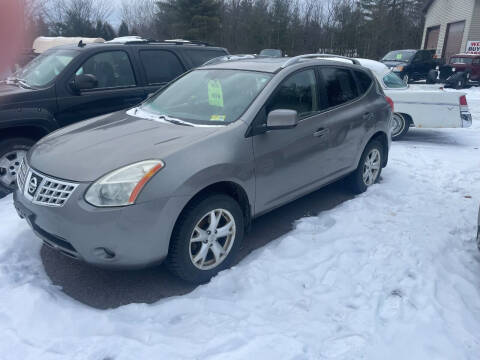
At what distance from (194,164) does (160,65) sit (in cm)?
368

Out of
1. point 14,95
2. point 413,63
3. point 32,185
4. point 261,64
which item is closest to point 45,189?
point 32,185

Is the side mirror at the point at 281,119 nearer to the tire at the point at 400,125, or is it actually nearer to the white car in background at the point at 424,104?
the white car in background at the point at 424,104

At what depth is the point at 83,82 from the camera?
5141 millimetres

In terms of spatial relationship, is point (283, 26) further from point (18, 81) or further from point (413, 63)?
point (18, 81)

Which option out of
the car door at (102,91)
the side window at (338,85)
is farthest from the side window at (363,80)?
the car door at (102,91)

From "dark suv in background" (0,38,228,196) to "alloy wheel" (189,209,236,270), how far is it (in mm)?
2903

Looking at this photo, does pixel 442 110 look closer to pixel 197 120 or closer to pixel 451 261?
pixel 451 261

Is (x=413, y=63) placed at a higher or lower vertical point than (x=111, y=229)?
higher

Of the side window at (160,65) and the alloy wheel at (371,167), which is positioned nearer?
the alloy wheel at (371,167)

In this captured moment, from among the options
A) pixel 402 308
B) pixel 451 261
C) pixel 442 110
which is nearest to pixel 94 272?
pixel 402 308

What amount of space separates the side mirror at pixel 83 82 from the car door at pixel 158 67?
0.89m

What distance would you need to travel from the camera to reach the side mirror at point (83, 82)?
5129 millimetres

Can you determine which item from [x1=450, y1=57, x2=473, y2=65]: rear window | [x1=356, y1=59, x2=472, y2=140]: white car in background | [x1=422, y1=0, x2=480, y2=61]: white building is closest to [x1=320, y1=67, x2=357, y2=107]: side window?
[x1=356, y1=59, x2=472, y2=140]: white car in background

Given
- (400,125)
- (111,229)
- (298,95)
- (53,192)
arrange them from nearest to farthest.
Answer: (111,229)
(53,192)
(298,95)
(400,125)
